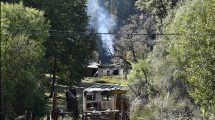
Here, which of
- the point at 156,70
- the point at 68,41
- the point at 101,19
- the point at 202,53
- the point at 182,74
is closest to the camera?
the point at 202,53

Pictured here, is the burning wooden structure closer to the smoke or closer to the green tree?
the green tree

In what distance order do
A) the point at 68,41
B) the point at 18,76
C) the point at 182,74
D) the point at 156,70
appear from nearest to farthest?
1. the point at 18,76
2. the point at 182,74
3. the point at 156,70
4. the point at 68,41

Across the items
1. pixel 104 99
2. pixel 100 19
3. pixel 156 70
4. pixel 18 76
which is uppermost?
pixel 100 19

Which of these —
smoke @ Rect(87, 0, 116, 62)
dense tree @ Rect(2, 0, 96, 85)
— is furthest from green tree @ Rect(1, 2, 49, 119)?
smoke @ Rect(87, 0, 116, 62)

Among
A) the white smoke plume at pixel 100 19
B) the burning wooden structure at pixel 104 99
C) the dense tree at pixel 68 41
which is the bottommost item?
the burning wooden structure at pixel 104 99

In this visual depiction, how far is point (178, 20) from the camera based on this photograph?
33.6m

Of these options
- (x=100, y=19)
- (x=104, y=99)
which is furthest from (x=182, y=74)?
(x=100, y=19)

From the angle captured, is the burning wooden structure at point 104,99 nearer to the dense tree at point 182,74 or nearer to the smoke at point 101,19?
the dense tree at point 182,74

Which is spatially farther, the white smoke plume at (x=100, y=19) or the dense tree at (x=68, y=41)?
the white smoke plume at (x=100, y=19)

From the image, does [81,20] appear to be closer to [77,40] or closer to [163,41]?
[77,40]

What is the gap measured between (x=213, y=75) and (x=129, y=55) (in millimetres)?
56975

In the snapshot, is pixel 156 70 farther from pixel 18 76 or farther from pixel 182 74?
pixel 18 76

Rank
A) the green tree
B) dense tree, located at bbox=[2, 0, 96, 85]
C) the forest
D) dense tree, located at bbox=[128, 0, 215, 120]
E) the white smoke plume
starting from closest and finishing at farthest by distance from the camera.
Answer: the green tree, the forest, dense tree, located at bbox=[128, 0, 215, 120], dense tree, located at bbox=[2, 0, 96, 85], the white smoke plume

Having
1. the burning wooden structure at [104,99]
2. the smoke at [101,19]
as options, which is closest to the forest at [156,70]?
the burning wooden structure at [104,99]
